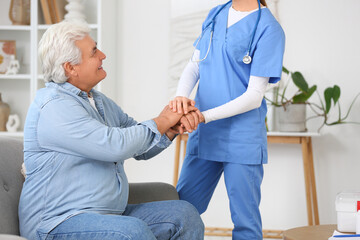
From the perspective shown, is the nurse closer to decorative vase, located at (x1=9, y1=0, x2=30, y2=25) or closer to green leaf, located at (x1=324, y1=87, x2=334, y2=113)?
green leaf, located at (x1=324, y1=87, x2=334, y2=113)

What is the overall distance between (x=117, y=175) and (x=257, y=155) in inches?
19.8

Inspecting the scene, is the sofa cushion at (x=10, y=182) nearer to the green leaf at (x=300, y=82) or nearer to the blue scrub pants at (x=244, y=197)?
the blue scrub pants at (x=244, y=197)

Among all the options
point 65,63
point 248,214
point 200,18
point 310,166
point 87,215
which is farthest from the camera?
point 200,18

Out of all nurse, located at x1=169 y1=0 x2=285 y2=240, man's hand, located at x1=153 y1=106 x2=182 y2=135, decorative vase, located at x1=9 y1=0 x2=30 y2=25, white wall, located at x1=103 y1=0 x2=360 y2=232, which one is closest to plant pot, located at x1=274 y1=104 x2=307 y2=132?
white wall, located at x1=103 y1=0 x2=360 y2=232

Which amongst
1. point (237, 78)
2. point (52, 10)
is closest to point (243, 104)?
point (237, 78)

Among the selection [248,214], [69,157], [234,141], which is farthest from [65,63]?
[248,214]

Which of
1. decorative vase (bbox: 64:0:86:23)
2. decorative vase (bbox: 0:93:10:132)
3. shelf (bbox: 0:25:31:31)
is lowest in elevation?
decorative vase (bbox: 0:93:10:132)

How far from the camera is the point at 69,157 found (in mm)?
1496

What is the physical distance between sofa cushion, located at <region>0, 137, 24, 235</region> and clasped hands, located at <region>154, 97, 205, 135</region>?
1.61 feet

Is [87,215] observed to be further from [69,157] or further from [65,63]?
[65,63]

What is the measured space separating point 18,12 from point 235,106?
2135 mm

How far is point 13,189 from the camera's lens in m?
1.60

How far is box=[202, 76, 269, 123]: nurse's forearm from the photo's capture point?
175 centimetres

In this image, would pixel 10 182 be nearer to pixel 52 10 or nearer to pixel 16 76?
pixel 16 76
